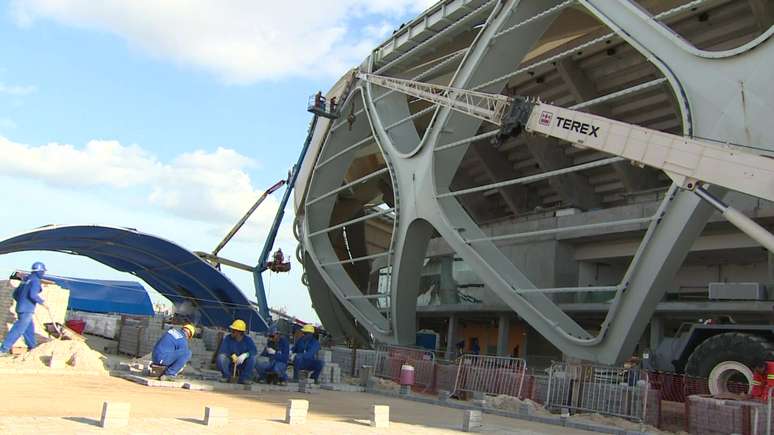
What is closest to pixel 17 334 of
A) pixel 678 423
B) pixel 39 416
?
pixel 39 416

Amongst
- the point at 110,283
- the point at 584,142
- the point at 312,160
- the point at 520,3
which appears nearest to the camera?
the point at 584,142

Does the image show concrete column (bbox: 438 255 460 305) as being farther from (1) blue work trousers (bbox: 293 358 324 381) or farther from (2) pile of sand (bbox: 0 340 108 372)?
(2) pile of sand (bbox: 0 340 108 372)

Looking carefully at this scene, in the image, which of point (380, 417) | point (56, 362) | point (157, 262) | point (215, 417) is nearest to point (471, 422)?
point (380, 417)

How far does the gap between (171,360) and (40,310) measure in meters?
5.37

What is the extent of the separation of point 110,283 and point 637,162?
30.4 metres

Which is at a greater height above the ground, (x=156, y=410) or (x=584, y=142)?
(x=584, y=142)

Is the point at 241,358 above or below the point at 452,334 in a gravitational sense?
below

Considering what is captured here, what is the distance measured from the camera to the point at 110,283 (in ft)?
115

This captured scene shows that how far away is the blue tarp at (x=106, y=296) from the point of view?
33188 millimetres

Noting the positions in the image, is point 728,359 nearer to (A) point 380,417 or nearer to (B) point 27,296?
(A) point 380,417

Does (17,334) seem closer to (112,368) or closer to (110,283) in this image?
(112,368)

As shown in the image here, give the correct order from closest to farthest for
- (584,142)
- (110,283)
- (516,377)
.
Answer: (584,142) < (516,377) < (110,283)

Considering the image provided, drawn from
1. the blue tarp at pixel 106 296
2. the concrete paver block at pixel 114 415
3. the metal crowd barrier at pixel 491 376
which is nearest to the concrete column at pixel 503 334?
the metal crowd barrier at pixel 491 376

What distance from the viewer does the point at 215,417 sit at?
7.27 metres
